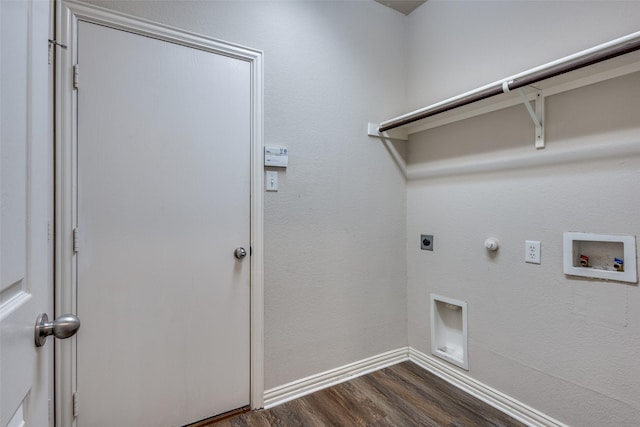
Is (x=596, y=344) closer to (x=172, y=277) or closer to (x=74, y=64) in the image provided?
(x=172, y=277)

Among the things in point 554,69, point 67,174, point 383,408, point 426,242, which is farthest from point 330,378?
point 554,69

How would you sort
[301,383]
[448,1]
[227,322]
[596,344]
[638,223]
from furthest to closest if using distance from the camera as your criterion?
[448,1], [301,383], [227,322], [596,344], [638,223]

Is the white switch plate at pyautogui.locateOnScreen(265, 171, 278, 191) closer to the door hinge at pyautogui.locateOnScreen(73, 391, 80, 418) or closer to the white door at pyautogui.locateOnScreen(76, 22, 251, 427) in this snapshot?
the white door at pyautogui.locateOnScreen(76, 22, 251, 427)

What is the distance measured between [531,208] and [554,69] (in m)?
0.67

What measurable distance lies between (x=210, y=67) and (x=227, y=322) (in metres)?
1.38

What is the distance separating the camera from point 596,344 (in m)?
1.38

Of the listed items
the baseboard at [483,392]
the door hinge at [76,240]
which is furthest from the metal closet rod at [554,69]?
the door hinge at [76,240]

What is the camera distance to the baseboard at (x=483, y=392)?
1.56m

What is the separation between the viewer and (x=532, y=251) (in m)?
1.59

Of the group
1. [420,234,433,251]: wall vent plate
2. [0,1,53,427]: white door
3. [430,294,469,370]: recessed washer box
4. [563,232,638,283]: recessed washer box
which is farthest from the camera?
[420,234,433,251]: wall vent plate

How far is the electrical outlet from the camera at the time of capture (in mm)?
1572

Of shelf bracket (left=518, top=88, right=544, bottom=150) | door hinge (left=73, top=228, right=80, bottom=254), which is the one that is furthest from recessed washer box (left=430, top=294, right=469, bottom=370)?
door hinge (left=73, top=228, right=80, bottom=254)

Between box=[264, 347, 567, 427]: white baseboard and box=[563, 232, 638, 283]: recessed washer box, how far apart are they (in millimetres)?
769

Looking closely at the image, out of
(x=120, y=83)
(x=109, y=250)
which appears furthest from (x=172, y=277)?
(x=120, y=83)
